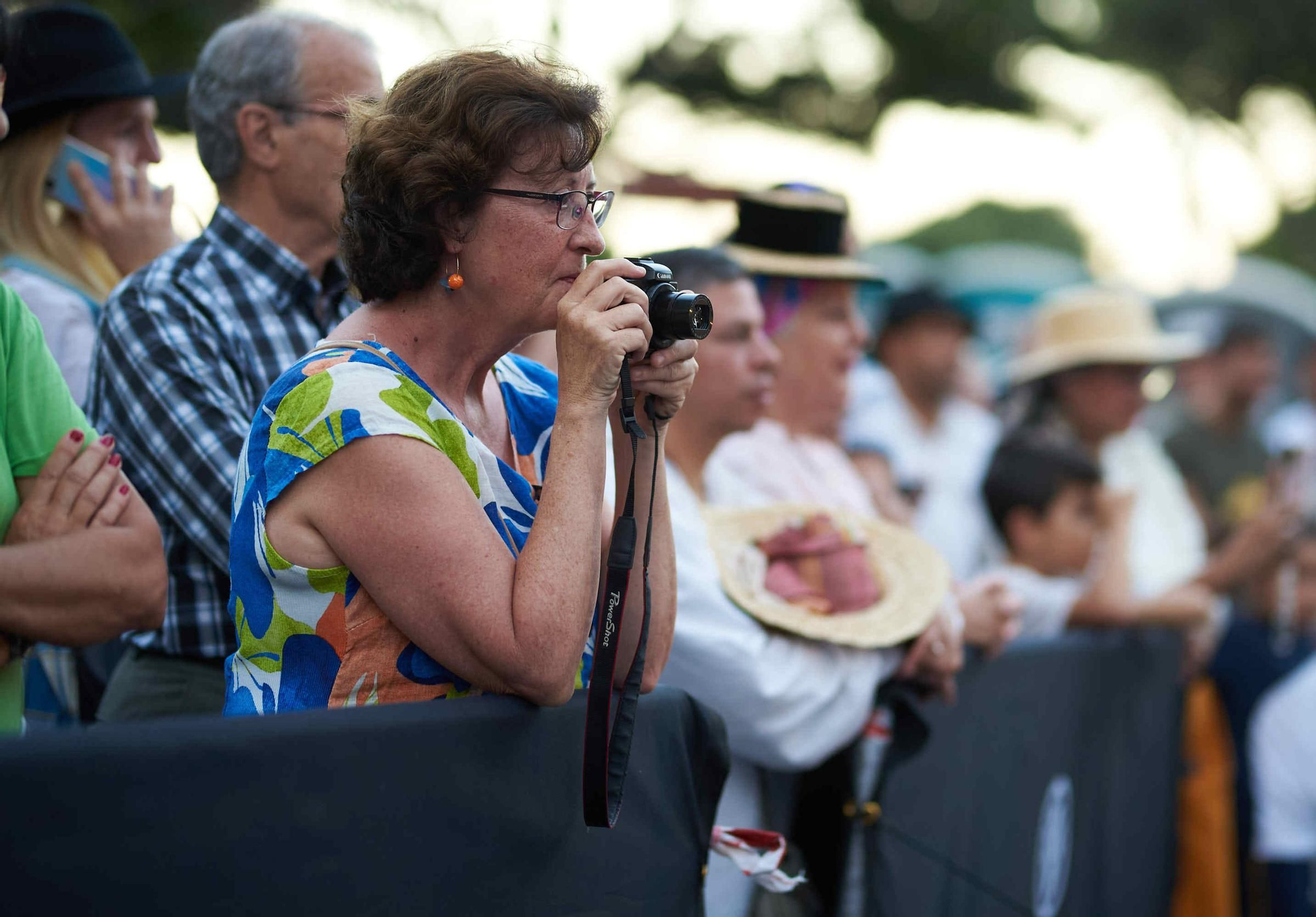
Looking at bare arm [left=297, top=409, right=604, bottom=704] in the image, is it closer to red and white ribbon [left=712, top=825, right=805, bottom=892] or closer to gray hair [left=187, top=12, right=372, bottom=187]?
red and white ribbon [left=712, top=825, right=805, bottom=892]

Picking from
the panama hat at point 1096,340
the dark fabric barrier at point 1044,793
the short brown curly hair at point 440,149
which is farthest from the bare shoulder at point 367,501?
the panama hat at point 1096,340

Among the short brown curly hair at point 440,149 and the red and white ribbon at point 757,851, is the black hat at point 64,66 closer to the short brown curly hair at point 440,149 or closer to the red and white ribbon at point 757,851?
the short brown curly hair at point 440,149

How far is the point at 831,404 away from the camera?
4066 mm

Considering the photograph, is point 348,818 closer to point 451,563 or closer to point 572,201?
point 451,563

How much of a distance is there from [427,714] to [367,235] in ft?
2.44

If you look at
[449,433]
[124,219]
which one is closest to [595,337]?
[449,433]

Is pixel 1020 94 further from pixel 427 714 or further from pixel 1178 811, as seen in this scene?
pixel 427 714

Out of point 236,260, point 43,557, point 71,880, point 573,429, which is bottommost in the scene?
point 71,880

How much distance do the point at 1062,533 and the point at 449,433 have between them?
3.47 m

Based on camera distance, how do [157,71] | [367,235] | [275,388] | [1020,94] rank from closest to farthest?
[275,388] < [367,235] < [157,71] < [1020,94]

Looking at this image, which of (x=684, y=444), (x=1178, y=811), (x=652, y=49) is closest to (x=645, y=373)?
(x=684, y=444)

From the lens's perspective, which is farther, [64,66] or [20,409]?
[64,66]

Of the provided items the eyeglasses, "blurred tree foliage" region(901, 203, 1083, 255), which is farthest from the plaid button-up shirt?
"blurred tree foliage" region(901, 203, 1083, 255)

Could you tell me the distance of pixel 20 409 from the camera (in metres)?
2.16
